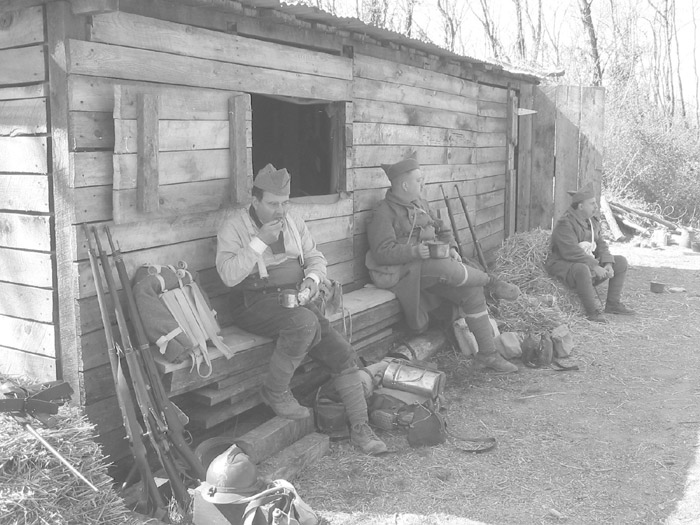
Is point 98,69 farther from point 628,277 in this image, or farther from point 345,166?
point 628,277

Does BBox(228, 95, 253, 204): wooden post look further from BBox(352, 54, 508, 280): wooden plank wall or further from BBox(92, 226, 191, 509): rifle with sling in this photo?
BBox(352, 54, 508, 280): wooden plank wall

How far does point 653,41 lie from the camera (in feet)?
82.0

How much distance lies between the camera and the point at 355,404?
4973 millimetres

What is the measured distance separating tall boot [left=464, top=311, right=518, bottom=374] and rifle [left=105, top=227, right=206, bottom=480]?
318cm

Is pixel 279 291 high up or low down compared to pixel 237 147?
down

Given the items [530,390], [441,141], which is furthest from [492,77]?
Result: [530,390]

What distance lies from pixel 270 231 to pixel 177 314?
0.79 meters

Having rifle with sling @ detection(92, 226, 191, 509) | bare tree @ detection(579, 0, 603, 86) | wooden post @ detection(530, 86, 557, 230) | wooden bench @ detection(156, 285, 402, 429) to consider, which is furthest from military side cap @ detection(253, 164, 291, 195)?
bare tree @ detection(579, 0, 603, 86)

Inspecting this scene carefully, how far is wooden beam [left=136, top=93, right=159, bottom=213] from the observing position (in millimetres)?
4168

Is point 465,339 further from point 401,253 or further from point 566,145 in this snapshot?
point 566,145

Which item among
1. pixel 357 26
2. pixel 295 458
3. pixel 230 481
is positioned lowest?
pixel 295 458

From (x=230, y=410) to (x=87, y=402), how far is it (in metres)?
0.96

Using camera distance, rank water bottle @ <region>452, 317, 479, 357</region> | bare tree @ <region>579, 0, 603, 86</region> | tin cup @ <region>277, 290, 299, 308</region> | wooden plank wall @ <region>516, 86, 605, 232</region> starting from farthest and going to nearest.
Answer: bare tree @ <region>579, 0, 603, 86</region>, wooden plank wall @ <region>516, 86, 605, 232</region>, water bottle @ <region>452, 317, 479, 357</region>, tin cup @ <region>277, 290, 299, 308</region>

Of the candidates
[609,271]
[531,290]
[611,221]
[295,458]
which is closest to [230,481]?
[295,458]
